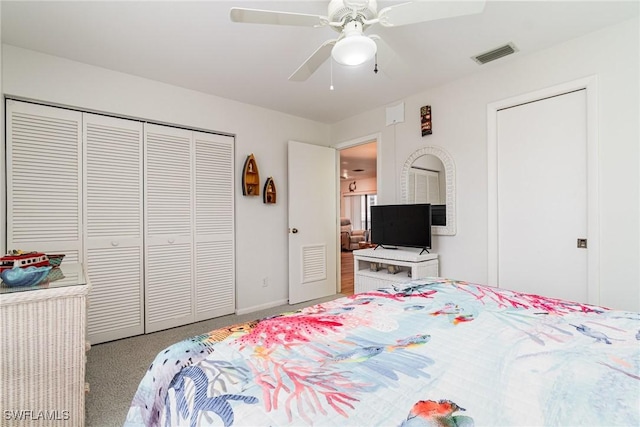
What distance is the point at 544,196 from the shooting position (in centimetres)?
249

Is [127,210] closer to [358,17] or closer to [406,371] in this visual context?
[358,17]

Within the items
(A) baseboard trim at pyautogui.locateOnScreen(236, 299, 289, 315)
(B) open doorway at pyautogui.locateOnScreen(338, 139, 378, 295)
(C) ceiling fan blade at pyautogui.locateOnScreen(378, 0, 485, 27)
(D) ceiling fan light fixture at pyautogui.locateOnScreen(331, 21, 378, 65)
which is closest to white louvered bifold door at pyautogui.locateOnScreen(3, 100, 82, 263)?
(A) baseboard trim at pyautogui.locateOnScreen(236, 299, 289, 315)

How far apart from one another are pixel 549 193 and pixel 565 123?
1.83ft

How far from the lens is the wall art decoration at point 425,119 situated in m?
3.19

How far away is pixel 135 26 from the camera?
2.11 meters

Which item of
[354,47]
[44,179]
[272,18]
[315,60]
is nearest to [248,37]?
[315,60]

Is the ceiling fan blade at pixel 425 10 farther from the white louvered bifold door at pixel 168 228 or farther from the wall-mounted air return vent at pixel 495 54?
the white louvered bifold door at pixel 168 228

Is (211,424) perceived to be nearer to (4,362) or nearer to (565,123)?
(4,362)

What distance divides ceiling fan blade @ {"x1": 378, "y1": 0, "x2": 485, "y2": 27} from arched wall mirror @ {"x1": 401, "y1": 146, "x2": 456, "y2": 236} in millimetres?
1769

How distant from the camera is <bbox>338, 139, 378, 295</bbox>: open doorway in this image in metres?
6.96

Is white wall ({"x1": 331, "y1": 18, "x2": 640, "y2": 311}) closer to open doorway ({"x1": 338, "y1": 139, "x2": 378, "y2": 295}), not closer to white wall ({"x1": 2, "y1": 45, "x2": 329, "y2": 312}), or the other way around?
white wall ({"x1": 2, "y1": 45, "x2": 329, "y2": 312})

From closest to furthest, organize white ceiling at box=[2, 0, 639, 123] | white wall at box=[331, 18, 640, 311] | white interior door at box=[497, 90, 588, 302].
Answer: white ceiling at box=[2, 0, 639, 123], white wall at box=[331, 18, 640, 311], white interior door at box=[497, 90, 588, 302]

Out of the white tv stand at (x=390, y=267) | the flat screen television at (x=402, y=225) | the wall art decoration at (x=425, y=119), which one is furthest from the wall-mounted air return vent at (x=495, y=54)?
the white tv stand at (x=390, y=267)

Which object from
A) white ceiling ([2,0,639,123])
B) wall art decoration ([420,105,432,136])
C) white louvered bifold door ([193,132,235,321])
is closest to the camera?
white ceiling ([2,0,639,123])
